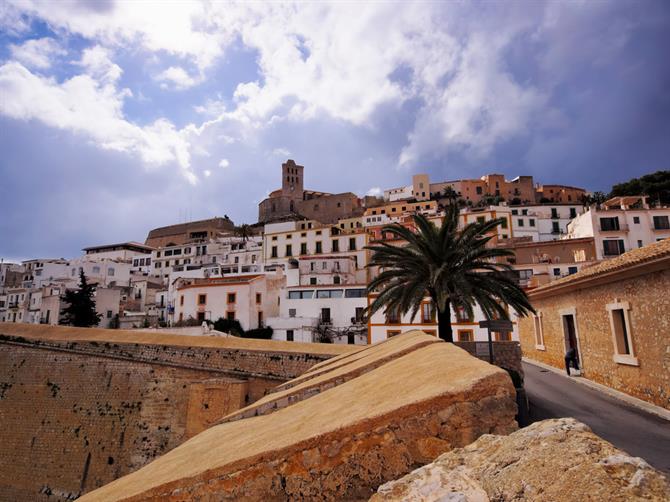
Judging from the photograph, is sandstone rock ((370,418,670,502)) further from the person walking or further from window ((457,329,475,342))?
window ((457,329,475,342))

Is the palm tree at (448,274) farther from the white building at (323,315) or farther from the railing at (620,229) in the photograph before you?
the railing at (620,229)

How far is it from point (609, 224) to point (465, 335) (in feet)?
71.5

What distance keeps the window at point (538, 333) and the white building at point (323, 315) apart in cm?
1358

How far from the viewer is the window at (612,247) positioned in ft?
123

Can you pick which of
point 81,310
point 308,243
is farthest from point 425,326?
point 81,310

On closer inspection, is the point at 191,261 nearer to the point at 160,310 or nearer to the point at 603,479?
the point at 160,310

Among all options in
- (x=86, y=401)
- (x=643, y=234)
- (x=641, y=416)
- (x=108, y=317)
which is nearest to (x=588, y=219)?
(x=643, y=234)

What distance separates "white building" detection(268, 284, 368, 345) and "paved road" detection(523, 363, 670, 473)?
59.2 feet

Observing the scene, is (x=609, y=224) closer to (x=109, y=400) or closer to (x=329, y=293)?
(x=329, y=293)

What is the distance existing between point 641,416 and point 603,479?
33.5 ft

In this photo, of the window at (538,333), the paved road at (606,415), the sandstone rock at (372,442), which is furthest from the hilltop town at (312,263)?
the sandstone rock at (372,442)

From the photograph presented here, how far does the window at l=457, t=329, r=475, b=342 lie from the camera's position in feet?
86.9

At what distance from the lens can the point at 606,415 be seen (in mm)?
10125

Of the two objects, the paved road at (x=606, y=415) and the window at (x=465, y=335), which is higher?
the window at (x=465, y=335)
